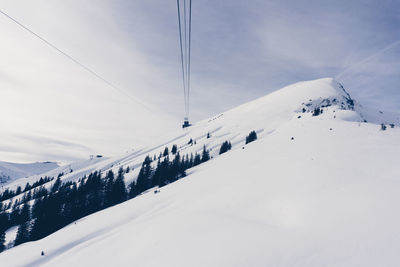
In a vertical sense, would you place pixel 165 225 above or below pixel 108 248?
above

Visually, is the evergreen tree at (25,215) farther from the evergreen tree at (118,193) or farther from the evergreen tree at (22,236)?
the evergreen tree at (118,193)

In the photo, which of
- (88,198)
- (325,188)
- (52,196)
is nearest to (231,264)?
(325,188)

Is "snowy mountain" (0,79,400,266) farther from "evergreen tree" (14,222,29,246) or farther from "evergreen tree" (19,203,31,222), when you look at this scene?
"evergreen tree" (19,203,31,222)

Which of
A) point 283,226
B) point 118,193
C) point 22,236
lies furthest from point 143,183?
point 283,226

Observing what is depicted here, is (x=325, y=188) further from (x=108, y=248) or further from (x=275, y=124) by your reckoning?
(x=275, y=124)

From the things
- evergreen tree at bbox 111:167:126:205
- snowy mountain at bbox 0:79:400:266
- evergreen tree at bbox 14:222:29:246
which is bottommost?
evergreen tree at bbox 14:222:29:246

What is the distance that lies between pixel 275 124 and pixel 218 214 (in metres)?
158

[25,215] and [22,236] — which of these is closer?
[22,236]

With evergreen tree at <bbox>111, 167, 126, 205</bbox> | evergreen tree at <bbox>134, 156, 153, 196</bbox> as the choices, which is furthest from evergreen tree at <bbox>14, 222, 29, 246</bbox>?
evergreen tree at <bbox>134, 156, 153, 196</bbox>

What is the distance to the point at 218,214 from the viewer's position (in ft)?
60.3

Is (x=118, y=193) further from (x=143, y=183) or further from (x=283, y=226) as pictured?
(x=283, y=226)

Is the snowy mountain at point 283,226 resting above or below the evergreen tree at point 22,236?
above

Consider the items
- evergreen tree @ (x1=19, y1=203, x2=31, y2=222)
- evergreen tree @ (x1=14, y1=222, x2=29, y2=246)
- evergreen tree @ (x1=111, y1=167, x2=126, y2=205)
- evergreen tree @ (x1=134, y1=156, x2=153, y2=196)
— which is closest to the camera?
evergreen tree @ (x1=14, y1=222, x2=29, y2=246)

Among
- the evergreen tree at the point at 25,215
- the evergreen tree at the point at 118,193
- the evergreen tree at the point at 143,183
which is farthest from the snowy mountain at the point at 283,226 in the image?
→ the evergreen tree at the point at 25,215
